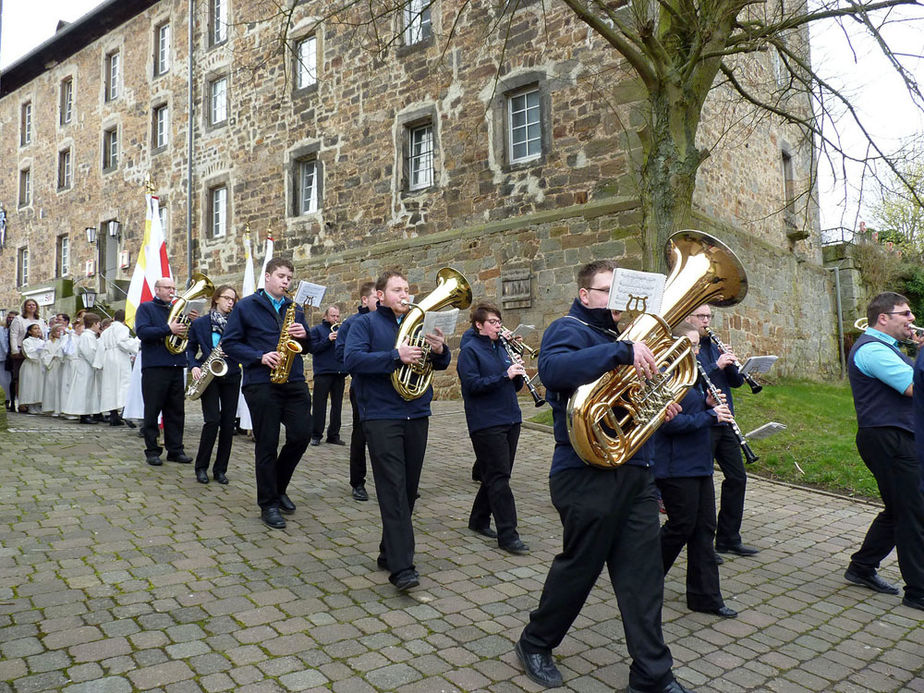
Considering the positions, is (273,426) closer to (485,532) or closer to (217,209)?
(485,532)

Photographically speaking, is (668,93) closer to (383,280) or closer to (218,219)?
(383,280)

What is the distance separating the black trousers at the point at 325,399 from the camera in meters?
9.30

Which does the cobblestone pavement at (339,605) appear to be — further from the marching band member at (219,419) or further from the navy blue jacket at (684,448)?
the navy blue jacket at (684,448)

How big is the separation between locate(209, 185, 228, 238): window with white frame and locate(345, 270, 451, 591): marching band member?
17389mm

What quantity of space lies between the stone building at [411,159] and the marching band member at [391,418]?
4.68 meters

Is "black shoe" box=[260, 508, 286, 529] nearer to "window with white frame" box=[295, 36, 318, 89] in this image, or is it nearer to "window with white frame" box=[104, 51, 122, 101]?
"window with white frame" box=[295, 36, 318, 89]

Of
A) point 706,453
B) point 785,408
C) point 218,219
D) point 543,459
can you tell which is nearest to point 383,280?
point 706,453

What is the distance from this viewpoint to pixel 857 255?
2059cm

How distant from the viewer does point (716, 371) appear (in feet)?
17.8

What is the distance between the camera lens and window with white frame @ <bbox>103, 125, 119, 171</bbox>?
25630 mm

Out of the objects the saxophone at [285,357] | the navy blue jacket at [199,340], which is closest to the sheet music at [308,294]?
the saxophone at [285,357]

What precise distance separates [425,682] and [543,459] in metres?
5.89

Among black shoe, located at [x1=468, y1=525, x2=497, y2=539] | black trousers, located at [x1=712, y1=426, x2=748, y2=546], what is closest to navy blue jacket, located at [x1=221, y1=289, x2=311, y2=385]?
black shoe, located at [x1=468, y1=525, x2=497, y2=539]

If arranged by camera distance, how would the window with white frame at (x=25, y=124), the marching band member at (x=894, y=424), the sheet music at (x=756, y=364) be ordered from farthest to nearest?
1. the window with white frame at (x=25, y=124)
2. the sheet music at (x=756, y=364)
3. the marching band member at (x=894, y=424)
